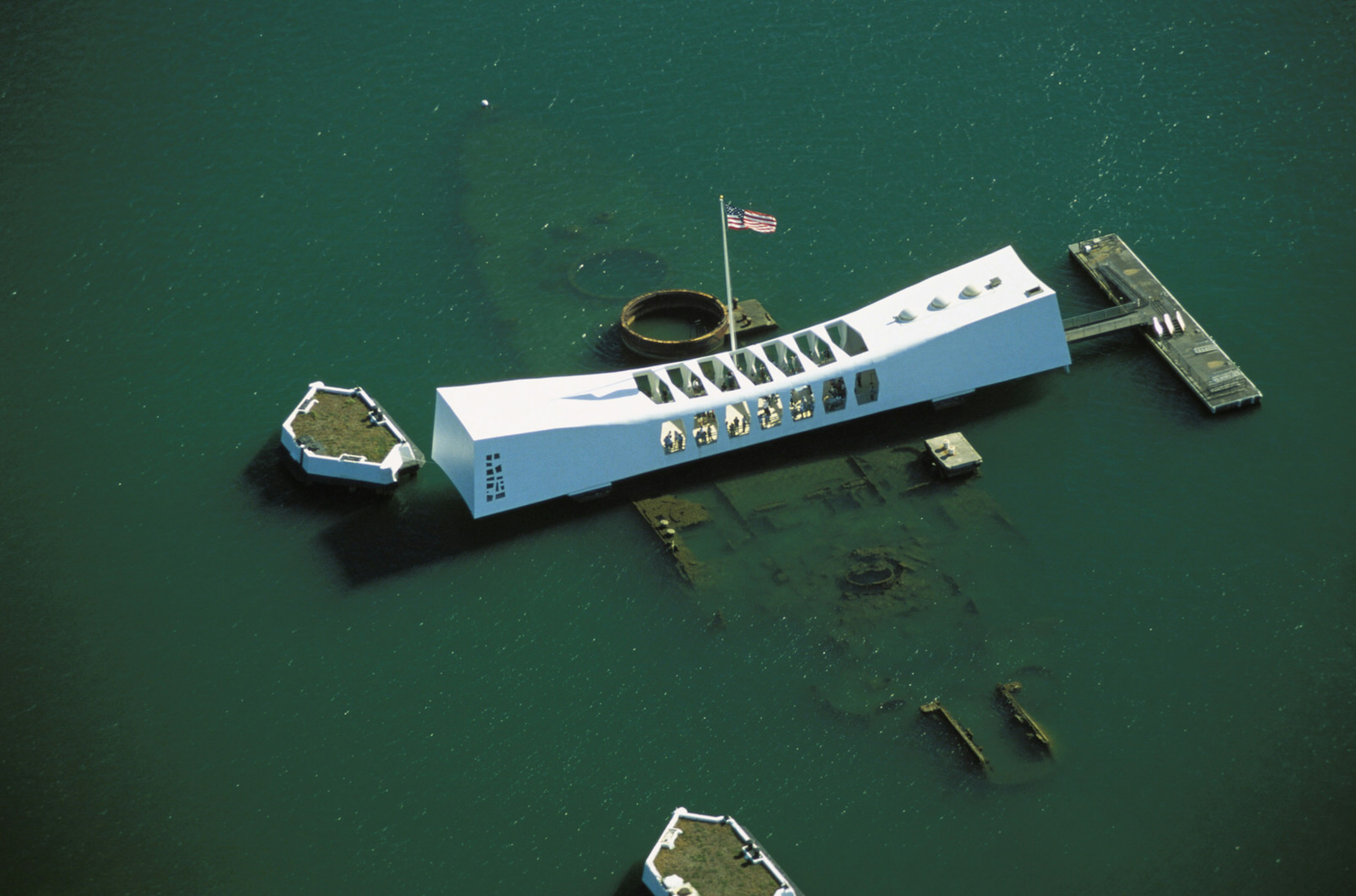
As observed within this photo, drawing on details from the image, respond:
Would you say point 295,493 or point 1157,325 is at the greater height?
point 295,493

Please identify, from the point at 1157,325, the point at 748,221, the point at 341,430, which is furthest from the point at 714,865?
the point at 1157,325

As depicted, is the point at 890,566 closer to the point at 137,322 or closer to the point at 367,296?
the point at 367,296

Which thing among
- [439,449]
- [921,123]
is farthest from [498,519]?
[921,123]

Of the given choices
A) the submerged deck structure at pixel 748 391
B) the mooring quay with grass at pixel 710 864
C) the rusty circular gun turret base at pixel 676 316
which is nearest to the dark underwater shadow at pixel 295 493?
the submerged deck structure at pixel 748 391

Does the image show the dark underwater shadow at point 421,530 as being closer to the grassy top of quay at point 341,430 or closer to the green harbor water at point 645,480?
the green harbor water at point 645,480

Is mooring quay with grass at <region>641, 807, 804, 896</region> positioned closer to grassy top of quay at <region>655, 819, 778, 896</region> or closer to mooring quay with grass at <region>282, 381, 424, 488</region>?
grassy top of quay at <region>655, 819, 778, 896</region>

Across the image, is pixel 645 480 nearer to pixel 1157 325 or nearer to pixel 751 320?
pixel 751 320

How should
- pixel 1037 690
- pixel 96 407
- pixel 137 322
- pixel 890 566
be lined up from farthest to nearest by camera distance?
pixel 137 322
pixel 96 407
pixel 890 566
pixel 1037 690
